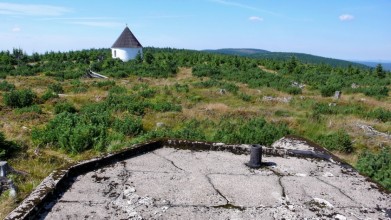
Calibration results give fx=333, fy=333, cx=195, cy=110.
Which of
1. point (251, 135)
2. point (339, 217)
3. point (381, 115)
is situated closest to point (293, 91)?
point (381, 115)

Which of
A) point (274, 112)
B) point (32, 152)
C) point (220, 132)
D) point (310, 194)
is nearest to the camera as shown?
point (310, 194)

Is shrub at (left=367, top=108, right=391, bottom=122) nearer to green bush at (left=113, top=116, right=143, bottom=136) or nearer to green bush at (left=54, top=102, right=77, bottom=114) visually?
green bush at (left=113, top=116, right=143, bottom=136)

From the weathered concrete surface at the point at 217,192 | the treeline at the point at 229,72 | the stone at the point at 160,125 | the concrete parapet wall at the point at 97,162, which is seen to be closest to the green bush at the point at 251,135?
the stone at the point at 160,125

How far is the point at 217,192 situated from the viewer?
393cm

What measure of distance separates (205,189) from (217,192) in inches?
6.2

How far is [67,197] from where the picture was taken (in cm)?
370

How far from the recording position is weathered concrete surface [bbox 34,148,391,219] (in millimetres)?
3455

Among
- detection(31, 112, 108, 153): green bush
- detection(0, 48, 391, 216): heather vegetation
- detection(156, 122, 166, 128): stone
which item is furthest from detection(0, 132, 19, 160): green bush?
detection(156, 122, 166, 128): stone

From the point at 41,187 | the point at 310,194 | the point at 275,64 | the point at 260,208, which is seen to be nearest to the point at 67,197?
the point at 41,187

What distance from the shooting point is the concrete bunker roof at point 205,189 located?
3449 mm

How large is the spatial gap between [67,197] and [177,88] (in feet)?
67.2

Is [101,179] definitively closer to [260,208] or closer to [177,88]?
[260,208]

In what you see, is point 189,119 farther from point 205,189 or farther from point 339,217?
point 339,217

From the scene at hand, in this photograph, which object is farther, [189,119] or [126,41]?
[126,41]
